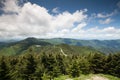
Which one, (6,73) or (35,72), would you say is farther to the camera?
(35,72)

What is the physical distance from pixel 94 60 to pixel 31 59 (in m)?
24.0

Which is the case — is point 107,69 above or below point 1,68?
below

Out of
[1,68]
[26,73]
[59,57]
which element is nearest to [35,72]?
[26,73]

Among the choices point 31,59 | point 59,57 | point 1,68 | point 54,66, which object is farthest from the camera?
point 59,57

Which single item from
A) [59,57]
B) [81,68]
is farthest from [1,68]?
[59,57]

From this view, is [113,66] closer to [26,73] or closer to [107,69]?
[107,69]

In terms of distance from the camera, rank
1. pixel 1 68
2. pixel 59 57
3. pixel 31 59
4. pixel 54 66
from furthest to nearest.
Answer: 1. pixel 59 57
2. pixel 54 66
3. pixel 31 59
4. pixel 1 68

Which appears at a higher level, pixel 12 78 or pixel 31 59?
pixel 31 59

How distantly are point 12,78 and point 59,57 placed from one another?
2991 cm

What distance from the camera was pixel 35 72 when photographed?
45844 millimetres

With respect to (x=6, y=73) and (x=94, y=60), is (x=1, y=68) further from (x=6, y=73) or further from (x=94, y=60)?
(x=94, y=60)

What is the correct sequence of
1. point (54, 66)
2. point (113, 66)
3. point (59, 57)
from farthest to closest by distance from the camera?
point (59, 57), point (54, 66), point (113, 66)

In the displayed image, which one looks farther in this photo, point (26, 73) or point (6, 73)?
point (26, 73)

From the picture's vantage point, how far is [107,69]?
53.2 metres
